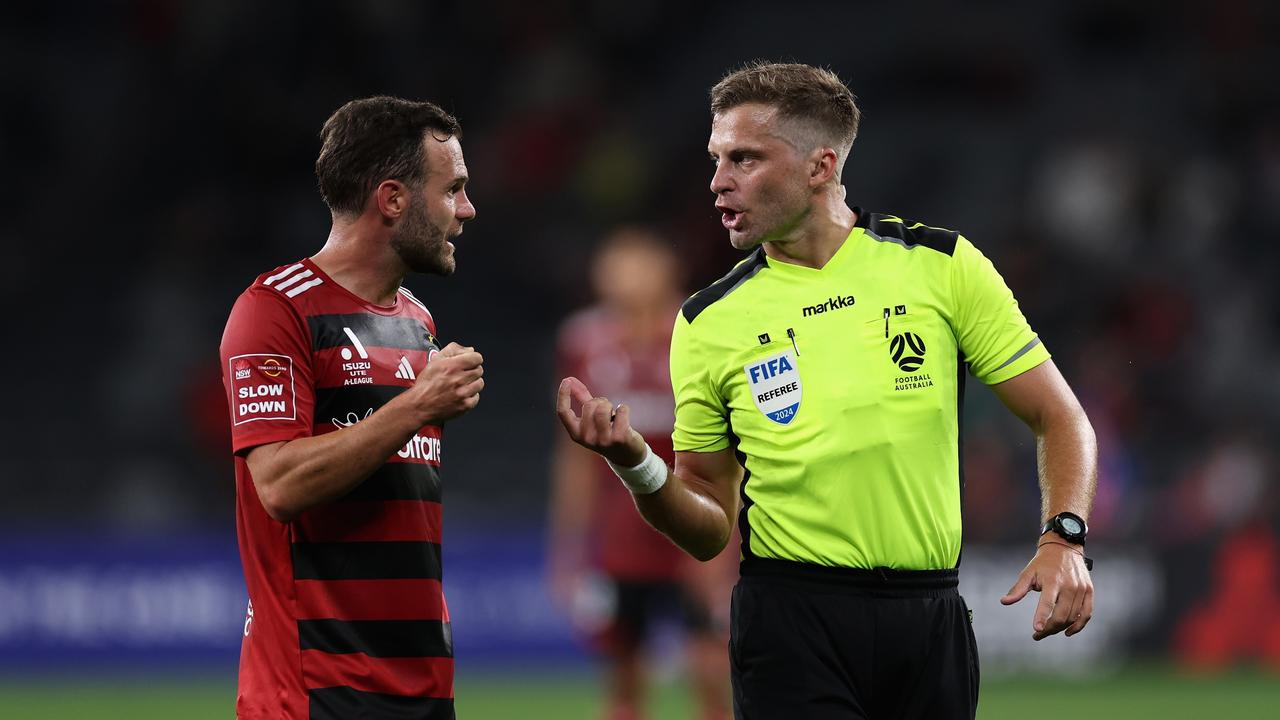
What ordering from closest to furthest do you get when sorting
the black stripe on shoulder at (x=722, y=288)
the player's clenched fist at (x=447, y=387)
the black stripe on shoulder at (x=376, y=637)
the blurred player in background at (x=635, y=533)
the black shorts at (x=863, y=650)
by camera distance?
the player's clenched fist at (x=447, y=387), the black stripe on shoulder at (x=376, y=637), the black shorts at (x=863, y=650), the black stripe on shoulder at (x=722, y=288), the blurred player in background at (x=635, y=533)

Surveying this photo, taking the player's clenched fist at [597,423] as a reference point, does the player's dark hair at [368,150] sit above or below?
above

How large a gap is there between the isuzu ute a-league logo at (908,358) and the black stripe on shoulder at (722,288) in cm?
45

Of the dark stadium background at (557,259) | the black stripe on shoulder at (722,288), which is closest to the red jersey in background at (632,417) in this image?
the dark stadium background at (557,259)

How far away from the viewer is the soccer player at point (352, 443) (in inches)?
155

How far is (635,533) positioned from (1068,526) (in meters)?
4.74

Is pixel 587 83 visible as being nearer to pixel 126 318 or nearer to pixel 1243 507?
pixel 126 318

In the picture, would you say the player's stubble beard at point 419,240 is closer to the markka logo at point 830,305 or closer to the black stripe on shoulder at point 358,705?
the markka logo at point 830,305

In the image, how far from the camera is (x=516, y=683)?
40.1 feet

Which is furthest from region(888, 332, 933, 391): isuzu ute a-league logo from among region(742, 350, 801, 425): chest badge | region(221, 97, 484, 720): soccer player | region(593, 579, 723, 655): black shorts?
region(593, 579, 723, 655): black shorts

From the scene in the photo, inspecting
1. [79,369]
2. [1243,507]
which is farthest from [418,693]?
[79,369]

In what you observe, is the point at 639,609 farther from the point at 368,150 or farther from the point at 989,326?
the point at 368,150

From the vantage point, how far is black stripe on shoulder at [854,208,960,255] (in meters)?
4.50

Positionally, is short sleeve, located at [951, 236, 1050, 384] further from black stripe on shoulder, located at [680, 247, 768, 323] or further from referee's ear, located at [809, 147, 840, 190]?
black stripe on shoulder, located at [680, 247, 768, 323]

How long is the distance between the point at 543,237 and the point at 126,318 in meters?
3.98
